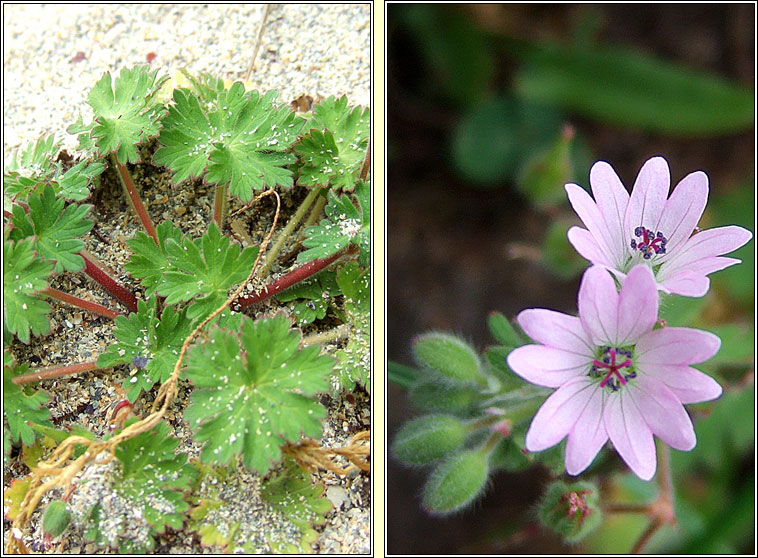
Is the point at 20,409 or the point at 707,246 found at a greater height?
the point at 707,246

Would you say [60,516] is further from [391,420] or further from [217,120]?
[391,420]

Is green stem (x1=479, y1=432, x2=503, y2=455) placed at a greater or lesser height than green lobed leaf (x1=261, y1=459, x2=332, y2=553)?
greater

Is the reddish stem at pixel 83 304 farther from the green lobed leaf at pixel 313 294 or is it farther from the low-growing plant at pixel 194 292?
the green lobed leaf at pixel 313 294

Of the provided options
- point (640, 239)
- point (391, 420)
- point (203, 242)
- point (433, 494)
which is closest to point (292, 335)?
point (203, 242)

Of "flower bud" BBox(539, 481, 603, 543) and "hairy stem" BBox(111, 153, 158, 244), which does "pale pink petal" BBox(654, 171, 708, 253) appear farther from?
"hairy stem" BBox(111, 153, 158, 244)

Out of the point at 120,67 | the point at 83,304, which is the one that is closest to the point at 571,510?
the point at 83,304

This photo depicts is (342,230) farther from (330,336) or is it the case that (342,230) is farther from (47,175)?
(47,175)

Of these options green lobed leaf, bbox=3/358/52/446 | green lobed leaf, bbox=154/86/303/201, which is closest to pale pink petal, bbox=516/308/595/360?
green lobed leaf, bbox=154/86/303/201
